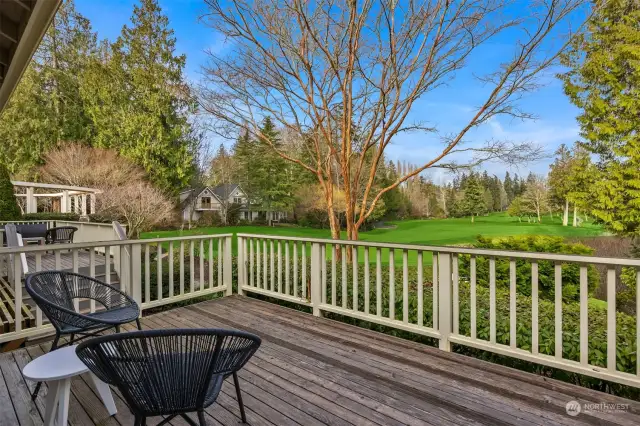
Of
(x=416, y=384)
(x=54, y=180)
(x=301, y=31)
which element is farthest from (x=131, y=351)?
(x=54, y=180)

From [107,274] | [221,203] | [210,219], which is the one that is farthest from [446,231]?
[107,274]

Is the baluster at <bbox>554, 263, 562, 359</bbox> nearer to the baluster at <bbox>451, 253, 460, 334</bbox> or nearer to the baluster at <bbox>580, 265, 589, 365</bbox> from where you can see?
the baluster at <bbox>580, 265, 589, 365</bbox>

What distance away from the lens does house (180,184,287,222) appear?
25.3 meters

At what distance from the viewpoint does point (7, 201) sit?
36.2ft

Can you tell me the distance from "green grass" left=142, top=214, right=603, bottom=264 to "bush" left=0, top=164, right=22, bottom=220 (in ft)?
17.8

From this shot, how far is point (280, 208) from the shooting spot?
26.6 meters

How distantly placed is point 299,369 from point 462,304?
188 cm

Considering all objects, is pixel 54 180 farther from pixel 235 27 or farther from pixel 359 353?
pixel 359 353

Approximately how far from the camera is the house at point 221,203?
25.3 metres

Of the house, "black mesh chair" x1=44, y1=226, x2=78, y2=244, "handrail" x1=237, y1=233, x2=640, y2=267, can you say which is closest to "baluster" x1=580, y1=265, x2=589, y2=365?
"handrail" x1=237, y1=233, x2=640, y2=267

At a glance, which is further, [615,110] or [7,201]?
[7,201]

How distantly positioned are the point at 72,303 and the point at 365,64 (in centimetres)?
638

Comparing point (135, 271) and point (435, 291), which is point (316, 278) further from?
point (135, 271)

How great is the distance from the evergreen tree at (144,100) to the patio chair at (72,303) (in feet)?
60.2
